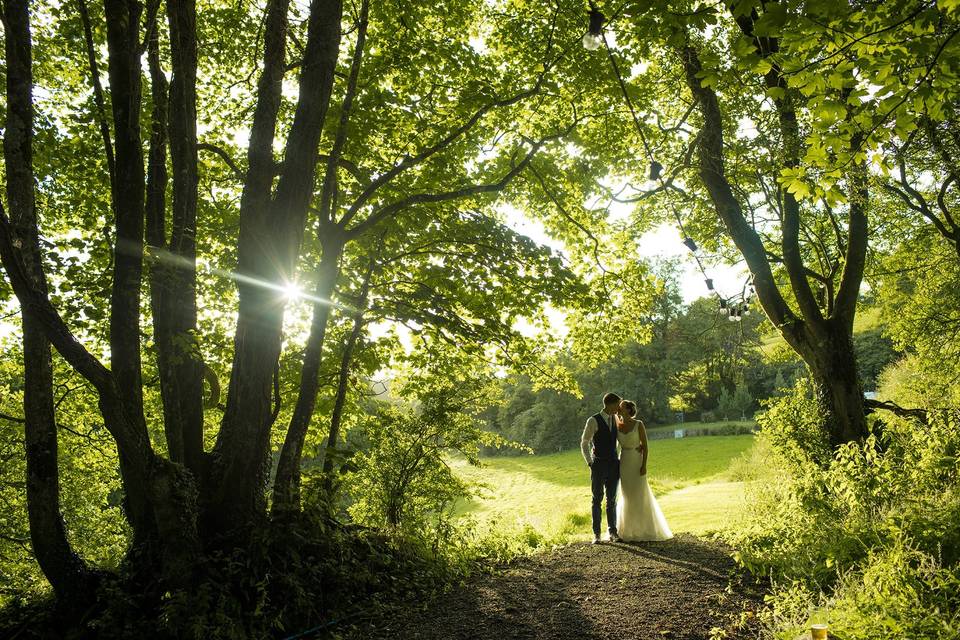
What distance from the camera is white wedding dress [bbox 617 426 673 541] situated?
7.70m

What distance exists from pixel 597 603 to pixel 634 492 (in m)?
3.20

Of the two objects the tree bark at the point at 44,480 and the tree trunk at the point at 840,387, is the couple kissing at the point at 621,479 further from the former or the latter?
the tree bark at the point at 44,480

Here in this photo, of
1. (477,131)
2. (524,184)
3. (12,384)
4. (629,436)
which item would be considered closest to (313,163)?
(477,131)

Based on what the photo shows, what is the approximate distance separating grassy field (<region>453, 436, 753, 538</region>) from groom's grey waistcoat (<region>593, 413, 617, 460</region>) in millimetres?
1630

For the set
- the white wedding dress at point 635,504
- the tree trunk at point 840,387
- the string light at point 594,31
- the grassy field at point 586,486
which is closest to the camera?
the string light at point 594,31

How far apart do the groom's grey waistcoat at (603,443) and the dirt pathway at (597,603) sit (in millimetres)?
1452

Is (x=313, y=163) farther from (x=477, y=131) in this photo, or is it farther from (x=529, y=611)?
(x=529, y=611)

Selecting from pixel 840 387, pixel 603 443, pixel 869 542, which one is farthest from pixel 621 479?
pixel 869 542

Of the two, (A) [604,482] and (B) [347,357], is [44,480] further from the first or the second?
(A) [604,482]

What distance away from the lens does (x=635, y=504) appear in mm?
7781

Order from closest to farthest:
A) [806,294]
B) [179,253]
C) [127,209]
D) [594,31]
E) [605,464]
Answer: [594,31], [127,209], [179,253], [605,464], [806,294]

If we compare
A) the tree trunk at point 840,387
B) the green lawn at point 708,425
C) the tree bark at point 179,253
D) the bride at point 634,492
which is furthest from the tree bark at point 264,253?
the green lawn at point 708,425

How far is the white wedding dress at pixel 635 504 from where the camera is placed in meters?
7.70

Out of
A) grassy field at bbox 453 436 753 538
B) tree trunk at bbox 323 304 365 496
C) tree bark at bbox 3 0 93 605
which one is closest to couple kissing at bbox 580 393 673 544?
grassy field at bbox 453 436 753 538
